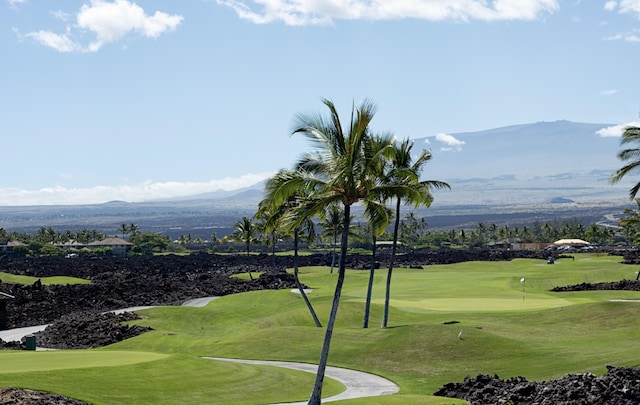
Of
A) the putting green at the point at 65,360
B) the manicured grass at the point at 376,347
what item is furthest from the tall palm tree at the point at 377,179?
the putting green at the point at 65,360

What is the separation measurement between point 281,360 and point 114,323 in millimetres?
23893

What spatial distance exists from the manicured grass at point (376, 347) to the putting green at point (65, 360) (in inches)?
17.6

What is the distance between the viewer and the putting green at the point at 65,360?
90.5ft

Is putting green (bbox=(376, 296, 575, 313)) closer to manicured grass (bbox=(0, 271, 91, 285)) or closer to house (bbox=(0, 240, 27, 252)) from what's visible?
manicured grass (bbox=(0, 271, 91, 285))

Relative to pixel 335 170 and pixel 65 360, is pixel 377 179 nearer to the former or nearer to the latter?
pixel 335 170

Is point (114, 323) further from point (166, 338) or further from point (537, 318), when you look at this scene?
point (537, 318)

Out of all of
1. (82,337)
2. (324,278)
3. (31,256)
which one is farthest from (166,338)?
(31,256)

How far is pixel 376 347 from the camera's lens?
135 feet

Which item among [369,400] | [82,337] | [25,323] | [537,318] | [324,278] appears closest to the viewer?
[369,400]

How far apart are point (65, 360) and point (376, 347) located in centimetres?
1677

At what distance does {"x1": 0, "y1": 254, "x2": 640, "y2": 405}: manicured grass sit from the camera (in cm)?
2739

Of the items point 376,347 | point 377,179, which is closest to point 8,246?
point 376,347

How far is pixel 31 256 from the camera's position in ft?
598

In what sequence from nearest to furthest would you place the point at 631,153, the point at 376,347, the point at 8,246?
1. the point at 376,347
2. the point at 631,153
3. the point at 8,246
